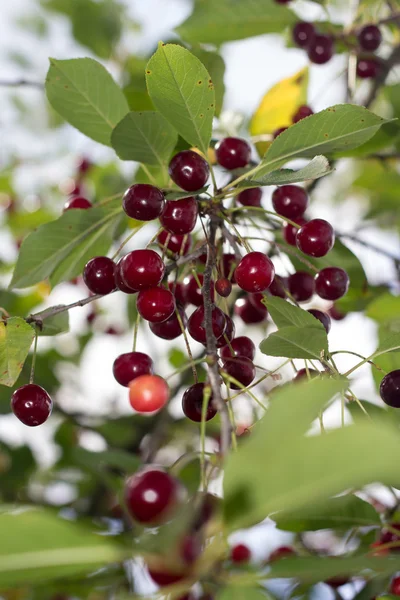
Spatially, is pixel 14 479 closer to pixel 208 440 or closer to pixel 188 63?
pixel 208 440

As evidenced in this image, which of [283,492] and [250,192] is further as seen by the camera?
[250,192]

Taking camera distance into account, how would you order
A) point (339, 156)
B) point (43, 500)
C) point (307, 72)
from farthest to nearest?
point (43, 500) → point (307, 72) → point (339, 156)

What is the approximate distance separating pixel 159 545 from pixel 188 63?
0.91m

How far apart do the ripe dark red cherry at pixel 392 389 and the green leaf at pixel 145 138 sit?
28.6 inches

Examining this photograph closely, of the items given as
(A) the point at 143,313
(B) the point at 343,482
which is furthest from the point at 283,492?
(A) the point at 143,313

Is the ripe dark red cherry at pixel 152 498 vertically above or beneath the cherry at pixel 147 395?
beneath

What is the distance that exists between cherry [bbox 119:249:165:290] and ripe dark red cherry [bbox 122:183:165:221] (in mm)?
118

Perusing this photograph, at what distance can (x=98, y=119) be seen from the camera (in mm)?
1542

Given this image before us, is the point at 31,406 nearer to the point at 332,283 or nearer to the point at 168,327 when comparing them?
the point at 168,327

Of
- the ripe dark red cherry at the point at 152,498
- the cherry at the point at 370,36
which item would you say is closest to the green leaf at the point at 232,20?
the cherry at the point at 370,36

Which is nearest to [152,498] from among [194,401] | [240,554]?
[194,401]

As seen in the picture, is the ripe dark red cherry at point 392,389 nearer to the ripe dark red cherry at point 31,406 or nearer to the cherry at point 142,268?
the cherry at point 142,268

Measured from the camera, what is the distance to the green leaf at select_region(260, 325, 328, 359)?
3.54 ft

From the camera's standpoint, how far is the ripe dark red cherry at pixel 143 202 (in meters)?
1.21
